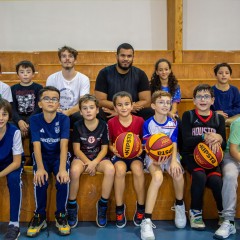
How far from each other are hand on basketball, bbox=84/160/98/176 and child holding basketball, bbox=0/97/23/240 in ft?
1.73

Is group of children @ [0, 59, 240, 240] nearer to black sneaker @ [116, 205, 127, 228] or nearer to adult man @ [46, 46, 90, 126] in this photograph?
black sneaker @ [116, 205, 127, 228]

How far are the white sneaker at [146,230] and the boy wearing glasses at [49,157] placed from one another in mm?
563

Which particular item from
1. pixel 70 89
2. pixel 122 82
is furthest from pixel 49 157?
pixel 122 82

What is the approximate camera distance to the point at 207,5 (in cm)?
685

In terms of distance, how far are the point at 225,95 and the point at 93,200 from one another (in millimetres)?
1807

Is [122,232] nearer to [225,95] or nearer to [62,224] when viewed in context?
[62,224]

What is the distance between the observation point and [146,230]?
7.92 feet

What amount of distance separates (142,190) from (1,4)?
5.61m

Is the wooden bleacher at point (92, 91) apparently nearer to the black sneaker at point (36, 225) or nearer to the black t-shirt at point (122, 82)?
the black sneaker at point (36, 225)

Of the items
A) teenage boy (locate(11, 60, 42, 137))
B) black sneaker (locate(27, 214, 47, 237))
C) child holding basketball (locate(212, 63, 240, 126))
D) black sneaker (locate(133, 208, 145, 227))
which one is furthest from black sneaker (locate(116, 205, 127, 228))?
child holding basketball (locate(212, 63, 240, 126))

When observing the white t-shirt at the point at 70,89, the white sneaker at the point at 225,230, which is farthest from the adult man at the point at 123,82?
the white sneaker at the point at 225,230

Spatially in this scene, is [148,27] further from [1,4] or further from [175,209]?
[175,209]

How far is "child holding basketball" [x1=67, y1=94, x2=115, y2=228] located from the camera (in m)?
2.61

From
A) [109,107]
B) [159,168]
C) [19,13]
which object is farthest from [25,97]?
[19,13]
